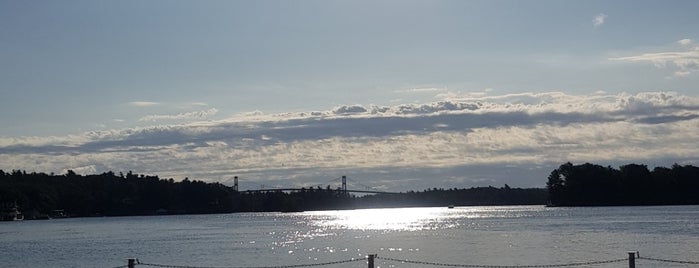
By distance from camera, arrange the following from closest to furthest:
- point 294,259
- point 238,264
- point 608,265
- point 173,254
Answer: point 608,265, point 238,264, point 294,259, point 173,254

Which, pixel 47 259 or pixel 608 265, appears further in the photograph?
pixel 47 259

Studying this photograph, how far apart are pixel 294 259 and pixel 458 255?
11.5 meters

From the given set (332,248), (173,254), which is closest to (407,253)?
(332,248)

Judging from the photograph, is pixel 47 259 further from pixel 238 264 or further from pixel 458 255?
pixel 458 255

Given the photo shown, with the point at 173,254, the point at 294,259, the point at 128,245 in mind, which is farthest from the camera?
the point at 128,245

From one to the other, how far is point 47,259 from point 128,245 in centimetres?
2192

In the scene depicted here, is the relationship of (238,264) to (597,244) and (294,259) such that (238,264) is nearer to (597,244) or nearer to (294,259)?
(294,259)

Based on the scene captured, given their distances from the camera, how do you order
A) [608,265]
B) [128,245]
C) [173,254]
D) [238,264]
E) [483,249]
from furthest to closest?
[128,245] < [173,254] < [483,249] < [238,264] < [608,265]

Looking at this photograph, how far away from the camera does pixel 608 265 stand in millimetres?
56719

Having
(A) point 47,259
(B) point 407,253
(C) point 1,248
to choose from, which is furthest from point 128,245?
(B) point 407,253

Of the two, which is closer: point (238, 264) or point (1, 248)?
point (238, 264)

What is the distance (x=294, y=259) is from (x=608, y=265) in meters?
24.7

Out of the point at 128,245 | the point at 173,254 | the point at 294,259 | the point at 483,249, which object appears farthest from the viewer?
the point at 128,245

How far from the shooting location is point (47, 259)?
272 feet
